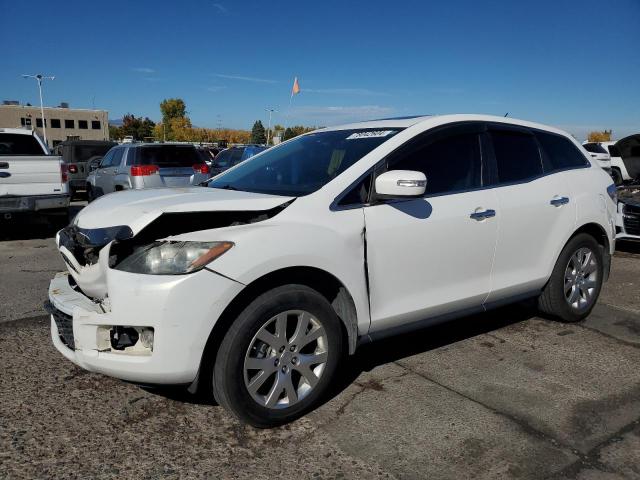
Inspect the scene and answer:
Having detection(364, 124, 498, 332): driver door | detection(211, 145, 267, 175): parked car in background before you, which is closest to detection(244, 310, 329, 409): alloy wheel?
detection(364, 124, 498, 332): driver door

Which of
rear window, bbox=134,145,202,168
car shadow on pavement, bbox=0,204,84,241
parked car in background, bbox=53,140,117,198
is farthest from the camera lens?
parked car in background, bbox=53,140,117,198

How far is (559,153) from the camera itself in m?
4.47

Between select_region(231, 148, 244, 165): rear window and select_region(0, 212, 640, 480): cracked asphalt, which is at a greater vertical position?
select_region(231, 148, 244, 165): rear window

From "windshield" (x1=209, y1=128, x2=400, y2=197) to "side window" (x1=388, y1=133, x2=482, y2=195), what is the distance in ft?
0.66

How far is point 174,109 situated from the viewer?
10481 centimetres

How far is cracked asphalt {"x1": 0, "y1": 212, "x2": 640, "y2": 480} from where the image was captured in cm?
254

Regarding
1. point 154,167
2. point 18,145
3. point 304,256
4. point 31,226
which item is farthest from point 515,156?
point 31,226

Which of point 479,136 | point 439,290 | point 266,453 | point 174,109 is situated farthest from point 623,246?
point 174,109

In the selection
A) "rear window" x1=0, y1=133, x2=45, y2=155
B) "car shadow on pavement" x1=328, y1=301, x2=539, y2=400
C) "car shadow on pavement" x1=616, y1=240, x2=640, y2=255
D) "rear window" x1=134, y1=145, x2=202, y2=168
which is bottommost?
"car shadow on pavement" x1=616, y1=240, x2=640, y2=255

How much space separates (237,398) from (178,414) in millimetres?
550

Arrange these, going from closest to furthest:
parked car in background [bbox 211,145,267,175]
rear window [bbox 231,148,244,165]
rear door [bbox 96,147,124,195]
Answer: rear door [bbox 96,147,124,195], parked car in background [bbox 211,145,267,175], rear window [bbox 231,148,244,165]

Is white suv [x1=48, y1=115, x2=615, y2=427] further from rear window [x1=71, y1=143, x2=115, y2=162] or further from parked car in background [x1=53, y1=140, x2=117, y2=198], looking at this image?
rear window [x1=71, y1=143, x2=115, y2=162]

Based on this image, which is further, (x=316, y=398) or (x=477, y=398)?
(x=477, y=398)

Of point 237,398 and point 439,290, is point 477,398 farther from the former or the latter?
point 237,398
